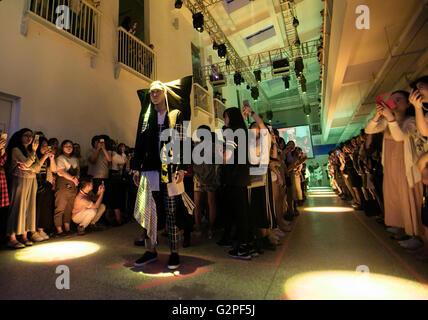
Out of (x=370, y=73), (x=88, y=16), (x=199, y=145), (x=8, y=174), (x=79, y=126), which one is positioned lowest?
(x=8, y=174)

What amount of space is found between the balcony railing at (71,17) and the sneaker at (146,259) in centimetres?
445

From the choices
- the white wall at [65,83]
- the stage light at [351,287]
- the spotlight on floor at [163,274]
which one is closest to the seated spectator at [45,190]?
the white wall at [65,83]

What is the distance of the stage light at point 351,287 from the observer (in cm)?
122

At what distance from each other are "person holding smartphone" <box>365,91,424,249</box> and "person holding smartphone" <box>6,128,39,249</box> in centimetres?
404

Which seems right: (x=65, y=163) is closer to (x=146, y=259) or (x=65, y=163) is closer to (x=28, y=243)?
(x=28, y=243)

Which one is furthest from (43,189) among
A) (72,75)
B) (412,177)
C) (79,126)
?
(412,177)

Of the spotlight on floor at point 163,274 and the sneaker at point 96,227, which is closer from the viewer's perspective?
the spotlight on floor at point 163,274

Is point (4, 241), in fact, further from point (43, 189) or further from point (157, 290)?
point (157, 290)

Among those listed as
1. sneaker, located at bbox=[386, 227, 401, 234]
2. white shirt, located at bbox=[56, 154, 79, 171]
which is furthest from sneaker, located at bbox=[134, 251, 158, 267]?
sneaker, located at bbox=[386, 227, 401, 234]

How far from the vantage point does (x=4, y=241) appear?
262cm

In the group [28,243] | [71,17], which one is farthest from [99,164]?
[71,17]

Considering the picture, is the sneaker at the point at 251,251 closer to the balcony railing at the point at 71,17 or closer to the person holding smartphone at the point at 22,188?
the person holding smartphone at the point at 22,188

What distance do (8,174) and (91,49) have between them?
10.5 feet

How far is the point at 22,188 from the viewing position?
2.69 metres
